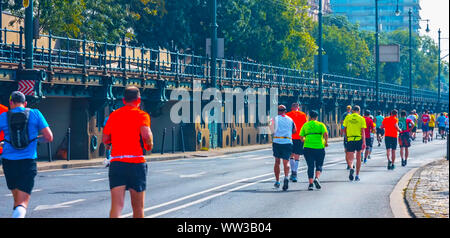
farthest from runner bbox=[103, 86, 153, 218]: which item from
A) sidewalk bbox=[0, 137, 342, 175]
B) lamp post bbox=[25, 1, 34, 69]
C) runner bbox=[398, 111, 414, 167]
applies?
runner bbox=[398, 111, 414, 167]

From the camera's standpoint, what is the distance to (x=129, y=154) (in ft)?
28.2

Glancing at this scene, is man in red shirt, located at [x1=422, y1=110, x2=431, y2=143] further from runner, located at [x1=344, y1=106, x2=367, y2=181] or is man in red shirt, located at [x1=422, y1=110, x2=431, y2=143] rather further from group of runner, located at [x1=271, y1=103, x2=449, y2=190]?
runner, located at [x1=344, y1=106, x2=367, y2=181]

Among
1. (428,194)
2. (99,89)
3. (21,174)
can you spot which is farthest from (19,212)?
(99,89)

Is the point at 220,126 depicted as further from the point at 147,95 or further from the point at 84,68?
the point at 84,68

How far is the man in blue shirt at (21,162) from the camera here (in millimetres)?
9445

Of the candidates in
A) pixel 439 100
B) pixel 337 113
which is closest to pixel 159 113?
pixel 337 113

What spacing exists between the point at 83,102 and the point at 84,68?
8.58ft

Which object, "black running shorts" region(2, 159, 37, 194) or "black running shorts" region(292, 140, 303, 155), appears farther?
"black running shorts" region(292, 140, 303, 155)

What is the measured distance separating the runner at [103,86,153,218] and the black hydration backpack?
1.44 meters

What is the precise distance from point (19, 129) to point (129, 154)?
1763 mm

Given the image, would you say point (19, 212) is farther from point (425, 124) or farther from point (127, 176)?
point (425, 124)

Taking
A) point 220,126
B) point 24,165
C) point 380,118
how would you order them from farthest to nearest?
point 220,126 → point 380,118 → point 24,165

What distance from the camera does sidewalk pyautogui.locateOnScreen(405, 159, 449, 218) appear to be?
1205cm

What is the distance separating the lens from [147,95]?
33344 millimetres
